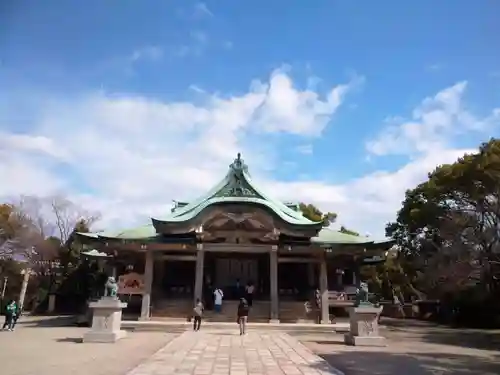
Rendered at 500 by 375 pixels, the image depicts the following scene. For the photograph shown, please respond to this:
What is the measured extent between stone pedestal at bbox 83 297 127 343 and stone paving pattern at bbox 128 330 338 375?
2292 millimetres

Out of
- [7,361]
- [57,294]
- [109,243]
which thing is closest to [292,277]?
[109,243]

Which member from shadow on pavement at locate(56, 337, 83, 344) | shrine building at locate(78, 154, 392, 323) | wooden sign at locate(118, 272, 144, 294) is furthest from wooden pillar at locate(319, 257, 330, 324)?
shadow on pavement at locate(56, 337, 83, 344)

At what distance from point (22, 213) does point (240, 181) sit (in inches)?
920

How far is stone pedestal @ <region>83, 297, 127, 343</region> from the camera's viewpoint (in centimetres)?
1495

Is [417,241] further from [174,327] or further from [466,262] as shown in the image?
[174,327]

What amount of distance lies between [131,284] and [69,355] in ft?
37.8

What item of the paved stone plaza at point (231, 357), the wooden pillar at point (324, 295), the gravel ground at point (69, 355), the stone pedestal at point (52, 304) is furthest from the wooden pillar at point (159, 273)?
the stone pedestal at point (52, 304)

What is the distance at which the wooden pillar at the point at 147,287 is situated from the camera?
72.9 feet

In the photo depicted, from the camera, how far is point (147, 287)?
22812mm

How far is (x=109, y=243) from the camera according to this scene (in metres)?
23.4

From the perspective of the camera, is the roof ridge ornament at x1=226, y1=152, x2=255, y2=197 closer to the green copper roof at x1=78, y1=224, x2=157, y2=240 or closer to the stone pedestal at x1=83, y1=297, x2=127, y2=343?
the green copper roof at x1=78, y1=224, x2=157, y2=240

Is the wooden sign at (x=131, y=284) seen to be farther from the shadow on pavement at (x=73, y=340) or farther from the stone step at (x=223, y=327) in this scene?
the shadow on pavement at (x=73, y=340)

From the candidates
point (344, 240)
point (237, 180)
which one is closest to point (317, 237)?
point (344, 240)

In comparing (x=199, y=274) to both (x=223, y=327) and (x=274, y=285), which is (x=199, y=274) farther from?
(x=274, y=285)
